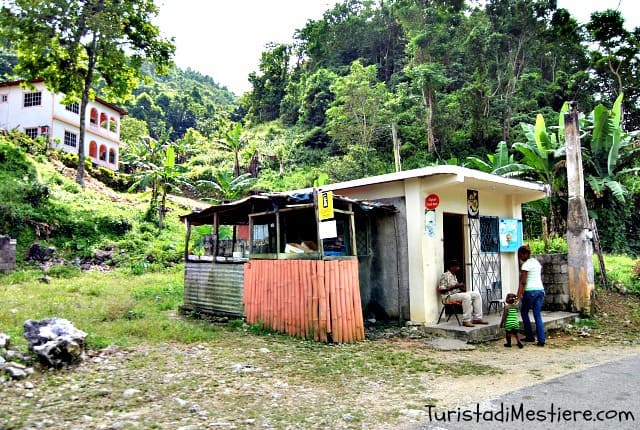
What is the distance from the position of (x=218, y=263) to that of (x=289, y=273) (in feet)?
7.77

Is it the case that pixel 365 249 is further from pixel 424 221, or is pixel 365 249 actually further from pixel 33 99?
pixel 33 99

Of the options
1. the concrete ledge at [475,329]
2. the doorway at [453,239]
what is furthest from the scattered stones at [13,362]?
the doorway at [453,239]

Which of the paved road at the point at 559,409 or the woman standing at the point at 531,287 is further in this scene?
the woman standing at the point at 531,287

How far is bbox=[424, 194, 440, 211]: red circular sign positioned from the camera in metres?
8.40

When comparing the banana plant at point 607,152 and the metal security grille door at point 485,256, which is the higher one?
the banana plant at point 607,152

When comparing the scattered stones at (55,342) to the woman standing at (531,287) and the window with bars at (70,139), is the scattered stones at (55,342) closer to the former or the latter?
the woman standing at (531,287)

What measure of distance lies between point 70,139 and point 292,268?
28777 millimetres

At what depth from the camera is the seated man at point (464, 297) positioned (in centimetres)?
805

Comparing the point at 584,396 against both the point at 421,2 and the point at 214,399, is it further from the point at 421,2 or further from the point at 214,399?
the point at 421,2

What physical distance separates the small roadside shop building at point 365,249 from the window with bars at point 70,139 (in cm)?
2460

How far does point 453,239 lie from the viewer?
32.8 ft

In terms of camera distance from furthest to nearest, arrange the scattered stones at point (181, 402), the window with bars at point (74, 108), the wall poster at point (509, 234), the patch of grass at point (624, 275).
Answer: the window with bars at point (74, 108) → the patch of grass at point (624, 275) → the wall poster at point (509, 234) → the scattered stones at point (181, 402)

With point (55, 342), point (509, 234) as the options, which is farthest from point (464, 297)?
point (55, 342)

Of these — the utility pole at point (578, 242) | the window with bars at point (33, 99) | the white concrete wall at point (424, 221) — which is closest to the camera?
the white concrete wall at point (424, 221)
